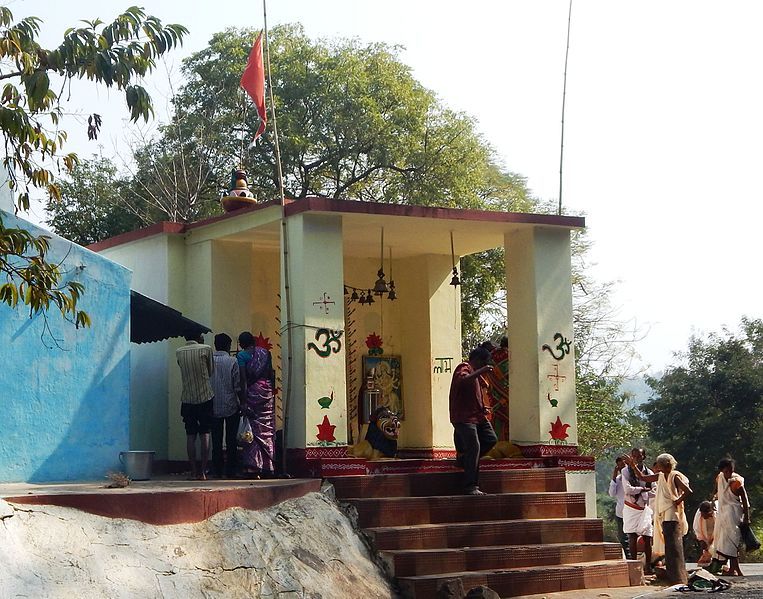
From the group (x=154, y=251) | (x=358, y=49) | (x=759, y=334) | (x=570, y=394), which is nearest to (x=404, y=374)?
(x=570, y=394)

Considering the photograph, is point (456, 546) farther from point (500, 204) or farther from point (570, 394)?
point (500, 204)

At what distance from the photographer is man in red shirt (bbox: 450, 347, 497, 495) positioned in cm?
1121

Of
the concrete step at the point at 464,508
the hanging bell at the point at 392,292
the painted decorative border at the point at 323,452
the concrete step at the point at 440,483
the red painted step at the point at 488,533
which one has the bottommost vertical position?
the red painted step at the point at 488,533

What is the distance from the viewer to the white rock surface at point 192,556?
24.7 ft

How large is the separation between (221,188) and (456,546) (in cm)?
1816

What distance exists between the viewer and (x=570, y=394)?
42.9 feet

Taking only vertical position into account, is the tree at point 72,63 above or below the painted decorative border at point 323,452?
above

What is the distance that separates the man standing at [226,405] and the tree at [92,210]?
1361cm

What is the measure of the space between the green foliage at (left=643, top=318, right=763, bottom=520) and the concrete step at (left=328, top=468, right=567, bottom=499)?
19.4 meters

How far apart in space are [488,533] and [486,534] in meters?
0.03

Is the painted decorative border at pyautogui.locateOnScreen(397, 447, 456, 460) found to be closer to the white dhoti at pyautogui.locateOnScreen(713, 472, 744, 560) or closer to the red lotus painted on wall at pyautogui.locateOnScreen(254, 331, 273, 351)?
the red lotus painted on wall at pyautogui.locateOnScreen(254, 331, 273, 351)

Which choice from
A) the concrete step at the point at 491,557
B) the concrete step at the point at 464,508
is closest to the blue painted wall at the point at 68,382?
the concrete step at the point at 464,508

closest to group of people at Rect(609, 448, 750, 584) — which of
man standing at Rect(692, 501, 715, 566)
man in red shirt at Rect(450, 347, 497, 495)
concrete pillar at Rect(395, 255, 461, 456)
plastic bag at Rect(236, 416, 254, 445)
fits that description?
man standing at Rect(692, 501, 715, 566)

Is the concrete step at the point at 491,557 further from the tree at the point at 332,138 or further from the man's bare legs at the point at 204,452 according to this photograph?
the tree at the point at 332,138
